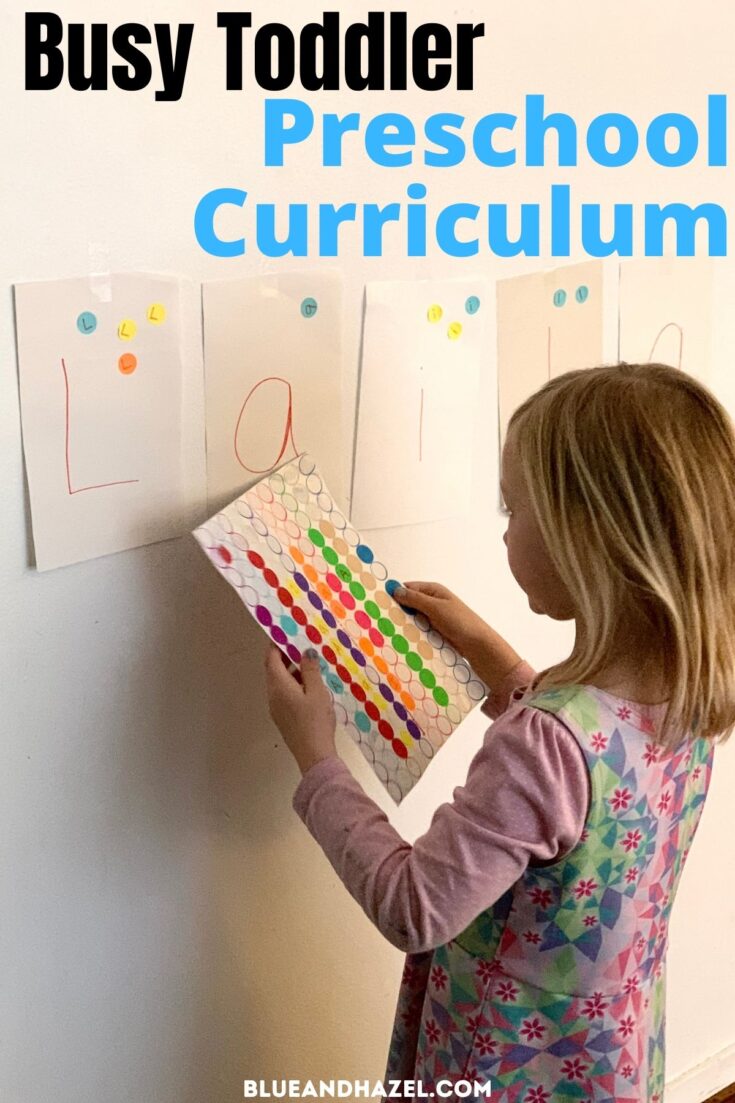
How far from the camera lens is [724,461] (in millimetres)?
816

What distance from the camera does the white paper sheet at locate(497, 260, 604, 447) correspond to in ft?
3.53

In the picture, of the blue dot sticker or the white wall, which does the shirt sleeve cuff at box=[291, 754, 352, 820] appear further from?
the blue dot sticker

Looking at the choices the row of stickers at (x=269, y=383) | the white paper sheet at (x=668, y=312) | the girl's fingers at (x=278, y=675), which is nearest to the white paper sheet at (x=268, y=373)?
the row of stickers at (x=269, y=383)

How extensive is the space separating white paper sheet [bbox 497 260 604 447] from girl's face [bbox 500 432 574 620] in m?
0.23

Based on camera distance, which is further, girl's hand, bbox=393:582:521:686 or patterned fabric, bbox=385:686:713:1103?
girl's hand, bbox=393:582:521:686

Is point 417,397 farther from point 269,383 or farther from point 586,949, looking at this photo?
point 586,949

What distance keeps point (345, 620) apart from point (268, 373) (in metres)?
0.20

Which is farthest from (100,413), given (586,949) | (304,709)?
(586,949)

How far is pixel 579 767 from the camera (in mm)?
783

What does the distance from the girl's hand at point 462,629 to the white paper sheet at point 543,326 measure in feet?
0.66

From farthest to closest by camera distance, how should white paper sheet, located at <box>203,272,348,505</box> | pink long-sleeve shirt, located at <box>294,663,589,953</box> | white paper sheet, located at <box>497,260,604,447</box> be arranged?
white paper sheet, located at <box>497,260,604,447</box> < white paper sheet, located at <box>203,272,348,505</box> < pink long-sleeve shirt, located at <box>294,663,589,953</box>

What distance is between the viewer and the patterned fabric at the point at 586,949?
808mm

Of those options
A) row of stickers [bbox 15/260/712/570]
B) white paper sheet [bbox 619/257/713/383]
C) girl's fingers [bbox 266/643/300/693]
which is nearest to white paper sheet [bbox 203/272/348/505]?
row of stickers [bbox 15/260/712/570]

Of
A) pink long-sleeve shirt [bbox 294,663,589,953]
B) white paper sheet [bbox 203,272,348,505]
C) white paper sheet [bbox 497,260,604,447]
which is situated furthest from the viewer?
white paper sheet [bbox 497,260,604,447]
